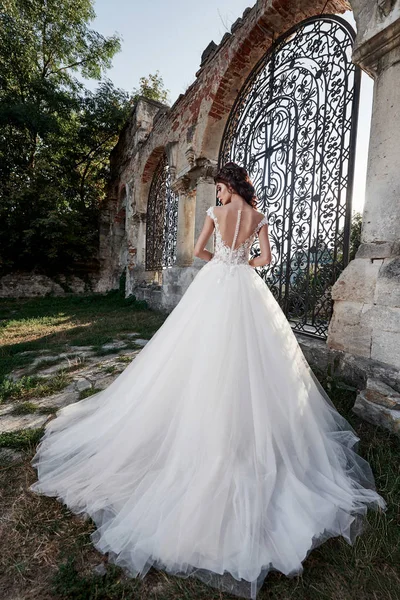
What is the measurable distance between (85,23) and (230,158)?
1248cm

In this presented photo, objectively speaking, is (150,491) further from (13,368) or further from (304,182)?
(304,182)

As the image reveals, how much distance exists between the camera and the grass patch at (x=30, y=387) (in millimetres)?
2746

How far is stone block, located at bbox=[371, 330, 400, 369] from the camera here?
220cm

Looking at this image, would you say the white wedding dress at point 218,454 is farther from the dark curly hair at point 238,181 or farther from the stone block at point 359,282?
the stone block at point 359,282

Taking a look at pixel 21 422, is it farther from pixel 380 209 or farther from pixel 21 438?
pixel 380 209

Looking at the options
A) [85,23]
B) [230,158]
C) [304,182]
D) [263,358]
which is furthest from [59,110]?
[263,358]

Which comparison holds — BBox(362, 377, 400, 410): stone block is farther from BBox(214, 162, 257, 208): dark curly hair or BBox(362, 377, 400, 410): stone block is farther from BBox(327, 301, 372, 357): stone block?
BBox(214, 162, 257, 208): dark curly hair

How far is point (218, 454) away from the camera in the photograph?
143 centimetres

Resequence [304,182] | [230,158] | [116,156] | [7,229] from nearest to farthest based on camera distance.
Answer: [304,182], [230,158], [7,229], [116,156]

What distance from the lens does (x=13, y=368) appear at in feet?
11.4

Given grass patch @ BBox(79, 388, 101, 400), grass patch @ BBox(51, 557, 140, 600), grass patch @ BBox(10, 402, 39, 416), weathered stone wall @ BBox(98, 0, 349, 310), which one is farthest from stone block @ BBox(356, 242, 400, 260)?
weathered stone wall @ BBox(98, 0, 349, 310)

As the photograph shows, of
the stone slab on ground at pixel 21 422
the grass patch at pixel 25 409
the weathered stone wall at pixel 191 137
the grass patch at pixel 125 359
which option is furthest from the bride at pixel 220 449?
the weathered stone wall at pixel 191 137

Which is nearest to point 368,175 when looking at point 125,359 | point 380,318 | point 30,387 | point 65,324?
point 380,318

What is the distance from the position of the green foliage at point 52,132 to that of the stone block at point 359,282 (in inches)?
403
